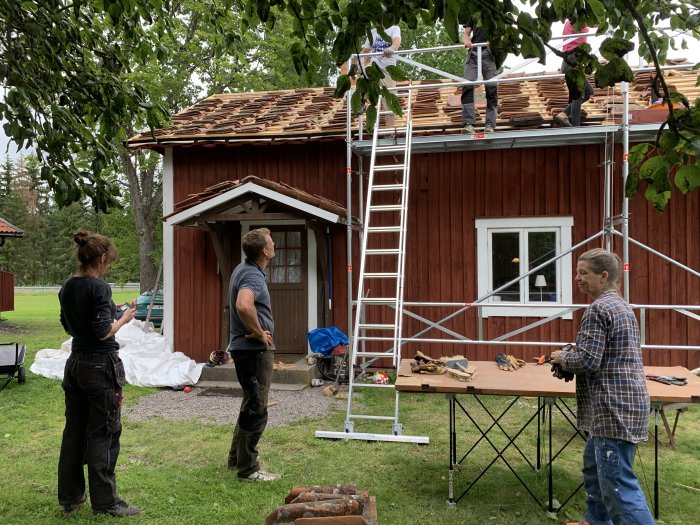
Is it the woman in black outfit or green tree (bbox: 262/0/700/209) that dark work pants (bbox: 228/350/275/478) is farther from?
green tree (bbox: 262/0/700/209)

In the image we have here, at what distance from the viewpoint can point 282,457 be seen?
521 cm

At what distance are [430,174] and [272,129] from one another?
2.83 metres

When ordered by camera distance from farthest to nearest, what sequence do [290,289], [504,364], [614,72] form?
[290,289]
[504,364]
[614,72]

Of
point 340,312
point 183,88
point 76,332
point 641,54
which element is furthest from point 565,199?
point 183,88

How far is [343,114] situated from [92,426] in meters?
7.41

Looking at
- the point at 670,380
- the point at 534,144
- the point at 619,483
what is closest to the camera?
the point at 619,483

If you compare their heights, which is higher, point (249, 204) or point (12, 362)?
point (249, 204)

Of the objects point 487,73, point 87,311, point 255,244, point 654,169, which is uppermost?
point 487,73

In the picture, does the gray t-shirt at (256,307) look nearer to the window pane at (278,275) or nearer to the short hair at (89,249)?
the short hair at (89,249)

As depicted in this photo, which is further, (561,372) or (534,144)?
(534,144)

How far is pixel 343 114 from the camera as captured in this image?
9.91 m

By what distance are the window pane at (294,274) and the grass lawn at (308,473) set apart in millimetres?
3135

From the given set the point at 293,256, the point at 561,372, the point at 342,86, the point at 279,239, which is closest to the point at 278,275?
the point at 293,256

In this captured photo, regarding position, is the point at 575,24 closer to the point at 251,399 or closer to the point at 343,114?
the point at 251,399
